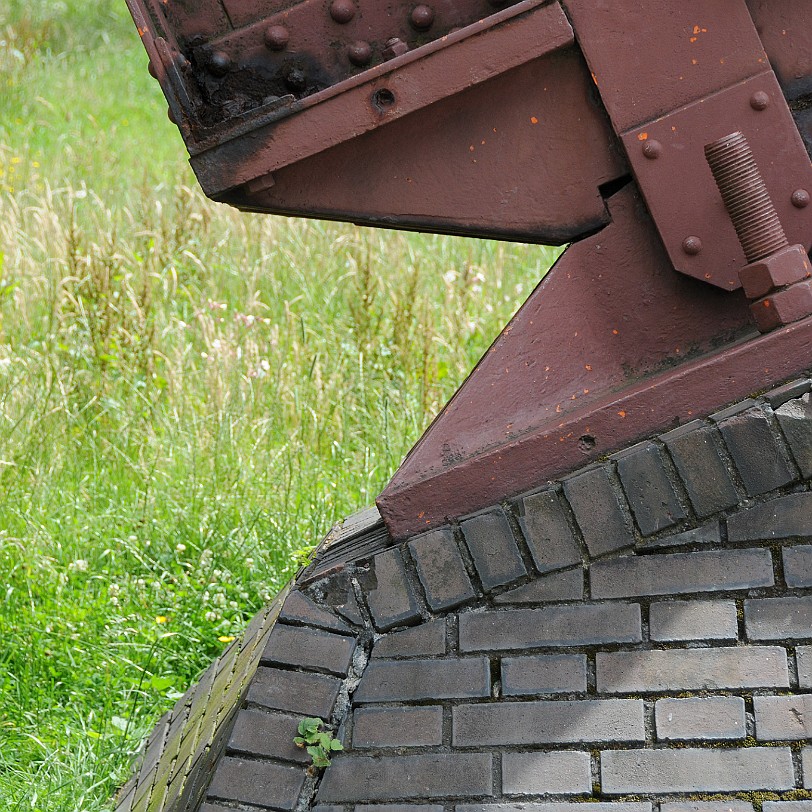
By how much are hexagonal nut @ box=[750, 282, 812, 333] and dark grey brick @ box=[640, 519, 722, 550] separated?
Answer: 375 mm

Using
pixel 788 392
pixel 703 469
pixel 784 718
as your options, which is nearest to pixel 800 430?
pixel 788 392

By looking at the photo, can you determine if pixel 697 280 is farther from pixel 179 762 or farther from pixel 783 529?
pixel 179 762

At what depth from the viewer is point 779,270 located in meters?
1.75

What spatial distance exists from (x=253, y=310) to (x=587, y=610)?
3708mm

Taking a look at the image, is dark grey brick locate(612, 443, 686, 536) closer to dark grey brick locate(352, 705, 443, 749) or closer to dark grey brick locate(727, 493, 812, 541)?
dark grey brick locate(727, 493, 812, 541)

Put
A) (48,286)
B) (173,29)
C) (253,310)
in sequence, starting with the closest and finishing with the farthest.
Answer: (173,29) → (253,310) → (48,286)

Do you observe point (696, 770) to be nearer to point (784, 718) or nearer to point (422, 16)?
point (784, 718)

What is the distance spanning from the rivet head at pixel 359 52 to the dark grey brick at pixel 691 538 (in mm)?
1014

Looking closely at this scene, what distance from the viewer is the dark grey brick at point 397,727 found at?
72.0 inches

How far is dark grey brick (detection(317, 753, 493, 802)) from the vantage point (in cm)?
180

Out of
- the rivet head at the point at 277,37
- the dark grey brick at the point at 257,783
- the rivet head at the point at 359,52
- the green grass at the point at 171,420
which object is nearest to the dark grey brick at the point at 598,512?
the dark grey brick at the point at 257,783

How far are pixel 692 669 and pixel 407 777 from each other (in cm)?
54

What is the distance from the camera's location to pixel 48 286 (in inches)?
223

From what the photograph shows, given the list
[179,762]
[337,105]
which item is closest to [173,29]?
[337,105]
